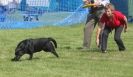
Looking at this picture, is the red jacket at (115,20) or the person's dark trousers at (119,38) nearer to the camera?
the red jacket at (115,20)

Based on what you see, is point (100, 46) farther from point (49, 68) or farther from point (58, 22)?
point (58, 22)

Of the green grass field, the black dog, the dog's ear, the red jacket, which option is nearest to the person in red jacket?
the red jacket

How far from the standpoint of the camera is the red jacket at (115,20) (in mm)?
12577

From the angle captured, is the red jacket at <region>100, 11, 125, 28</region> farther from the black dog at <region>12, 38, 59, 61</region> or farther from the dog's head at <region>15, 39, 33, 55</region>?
the dog's head at <region>15, 39, 33, 55</region>

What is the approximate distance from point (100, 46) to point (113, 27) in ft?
1.97

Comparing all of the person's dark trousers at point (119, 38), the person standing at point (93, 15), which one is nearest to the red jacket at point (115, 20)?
the person's dark trousers at point (119, 38)

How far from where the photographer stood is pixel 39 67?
10008 millimetres

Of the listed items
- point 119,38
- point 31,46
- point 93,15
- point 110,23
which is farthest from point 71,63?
point 93,15

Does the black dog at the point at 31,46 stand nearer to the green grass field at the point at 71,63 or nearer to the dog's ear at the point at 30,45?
the dog's ear at the point at 30,45

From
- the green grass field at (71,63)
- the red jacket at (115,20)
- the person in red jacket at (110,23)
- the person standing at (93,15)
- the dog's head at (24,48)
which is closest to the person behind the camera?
the green grass field at (71,63)

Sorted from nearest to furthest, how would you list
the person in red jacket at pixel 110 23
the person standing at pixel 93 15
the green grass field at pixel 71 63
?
the green grass field at pixel 71 63
the person in red jacket at pixel 110 23
the person standing at pixel 93 15

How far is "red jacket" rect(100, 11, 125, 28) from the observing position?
12.6 m

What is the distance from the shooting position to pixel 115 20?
41.7ft

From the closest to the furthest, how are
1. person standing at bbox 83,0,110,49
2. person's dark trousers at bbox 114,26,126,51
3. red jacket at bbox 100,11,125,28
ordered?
red jacket at bbox 100,11,125,28 < person's dark trousers at bbox 114,26,126,51 < person standing at bbox 83,0,110,49
